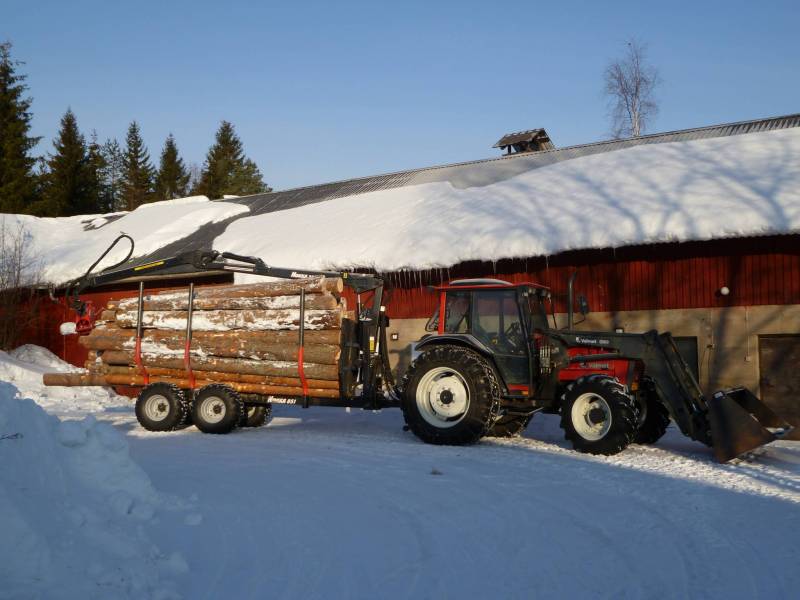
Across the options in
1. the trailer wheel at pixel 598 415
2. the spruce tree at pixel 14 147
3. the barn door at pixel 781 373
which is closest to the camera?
the trailer wheel at pixel 598 415

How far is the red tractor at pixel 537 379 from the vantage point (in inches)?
362

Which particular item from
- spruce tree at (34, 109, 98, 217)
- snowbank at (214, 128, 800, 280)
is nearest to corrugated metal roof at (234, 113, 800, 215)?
snowbank at (214, 128, 800, 280)

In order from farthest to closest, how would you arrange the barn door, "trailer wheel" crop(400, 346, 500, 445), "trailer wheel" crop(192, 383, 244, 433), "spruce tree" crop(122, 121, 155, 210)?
"spruce tree" crop(122, 121, 155, 210), the barn door, "trailer wheel" crop(192, 383, 244, 433), "trailer wheel" crop(400, 346, 500, 445)

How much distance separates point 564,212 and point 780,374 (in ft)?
17.3

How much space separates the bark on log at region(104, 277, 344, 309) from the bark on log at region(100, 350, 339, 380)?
104cm

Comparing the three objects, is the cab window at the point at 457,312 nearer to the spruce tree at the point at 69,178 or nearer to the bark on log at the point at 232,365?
the bark on log at the point at 232,365

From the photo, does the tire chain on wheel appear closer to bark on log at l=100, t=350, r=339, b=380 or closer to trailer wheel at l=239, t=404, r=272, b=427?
bark on log at l=100, t=350, r=339, b=380

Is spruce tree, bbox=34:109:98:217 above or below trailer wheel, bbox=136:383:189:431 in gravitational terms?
above

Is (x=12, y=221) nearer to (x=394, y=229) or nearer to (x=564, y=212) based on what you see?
(x=394, y=229)

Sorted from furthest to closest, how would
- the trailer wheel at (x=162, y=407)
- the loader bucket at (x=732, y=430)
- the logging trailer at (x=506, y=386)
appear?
the trailer wheel at (x=162, y=407), the logging trailer at (x=506, y=386), the loader bucket at (x=732, y=430)

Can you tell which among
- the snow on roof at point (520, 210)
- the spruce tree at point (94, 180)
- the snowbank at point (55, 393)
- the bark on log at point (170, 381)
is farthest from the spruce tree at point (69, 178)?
the bark on log at point (170, 381)

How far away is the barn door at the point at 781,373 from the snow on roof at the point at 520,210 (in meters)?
2.02

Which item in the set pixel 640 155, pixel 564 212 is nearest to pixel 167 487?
pixel 564 212

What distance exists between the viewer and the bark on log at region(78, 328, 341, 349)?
10.9 m
